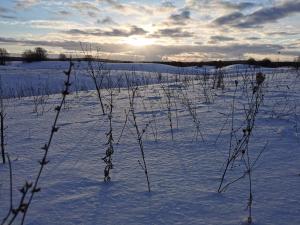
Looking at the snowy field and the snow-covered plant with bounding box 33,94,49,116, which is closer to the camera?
the snowy field

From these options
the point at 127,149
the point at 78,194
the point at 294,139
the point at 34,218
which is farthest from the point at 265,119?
the point at 34,218

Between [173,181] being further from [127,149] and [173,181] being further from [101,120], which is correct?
[101,120]

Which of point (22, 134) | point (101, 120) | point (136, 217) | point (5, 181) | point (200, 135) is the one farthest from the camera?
point (101, 120)

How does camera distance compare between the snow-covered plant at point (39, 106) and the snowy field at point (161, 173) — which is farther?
the snow-covered plant at point (39, 106)

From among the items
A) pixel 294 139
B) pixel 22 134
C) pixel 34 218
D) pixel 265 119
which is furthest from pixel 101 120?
pixel 34 218

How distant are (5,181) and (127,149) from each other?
0.96 metres

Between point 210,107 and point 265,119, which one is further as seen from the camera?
point 210,107

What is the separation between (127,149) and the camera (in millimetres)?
2803

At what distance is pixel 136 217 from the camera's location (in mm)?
1628

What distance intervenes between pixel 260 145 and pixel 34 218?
183cm

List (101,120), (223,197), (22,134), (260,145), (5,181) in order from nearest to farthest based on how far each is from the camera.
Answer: (223,197)
(5,181)
(260,145)
(22,134)
(101,120)

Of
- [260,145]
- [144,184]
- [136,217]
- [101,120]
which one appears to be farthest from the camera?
[101,120]

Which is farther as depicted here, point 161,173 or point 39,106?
point 39,106

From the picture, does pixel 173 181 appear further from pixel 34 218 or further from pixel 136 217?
pixel 34 218
